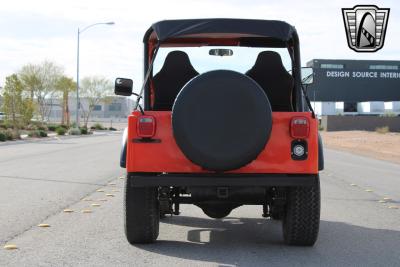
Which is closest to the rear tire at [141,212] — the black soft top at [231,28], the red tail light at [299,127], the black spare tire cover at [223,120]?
the black spare tire cover at [223,120]

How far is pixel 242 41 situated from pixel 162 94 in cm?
127

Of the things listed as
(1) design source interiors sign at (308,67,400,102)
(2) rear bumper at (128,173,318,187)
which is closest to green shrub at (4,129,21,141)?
(2) rear bumper at (128,173,318,187)

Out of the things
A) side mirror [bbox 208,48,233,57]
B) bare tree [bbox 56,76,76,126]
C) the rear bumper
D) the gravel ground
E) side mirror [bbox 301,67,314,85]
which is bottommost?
the gravel ground

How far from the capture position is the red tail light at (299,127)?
600 cm

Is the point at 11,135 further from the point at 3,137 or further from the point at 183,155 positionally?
the point at 183,155

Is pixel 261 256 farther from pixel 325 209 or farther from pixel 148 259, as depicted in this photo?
pixel 325 209

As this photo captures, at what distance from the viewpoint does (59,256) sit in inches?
237

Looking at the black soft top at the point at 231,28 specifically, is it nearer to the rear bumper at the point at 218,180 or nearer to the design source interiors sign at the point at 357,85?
the rear bumper at the point at 218,180

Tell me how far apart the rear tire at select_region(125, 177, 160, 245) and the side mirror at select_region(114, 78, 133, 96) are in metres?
1.04

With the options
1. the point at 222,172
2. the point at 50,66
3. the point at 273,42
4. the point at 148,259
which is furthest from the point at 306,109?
the point at 50,66

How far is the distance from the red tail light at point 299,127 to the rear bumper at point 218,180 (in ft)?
1.33

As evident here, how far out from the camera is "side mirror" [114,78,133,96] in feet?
22.0

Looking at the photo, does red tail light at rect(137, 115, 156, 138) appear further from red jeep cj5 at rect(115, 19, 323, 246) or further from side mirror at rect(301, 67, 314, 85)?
side mirror at rect(301, 67, 314, 85)

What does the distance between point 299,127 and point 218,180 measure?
3.00ft
